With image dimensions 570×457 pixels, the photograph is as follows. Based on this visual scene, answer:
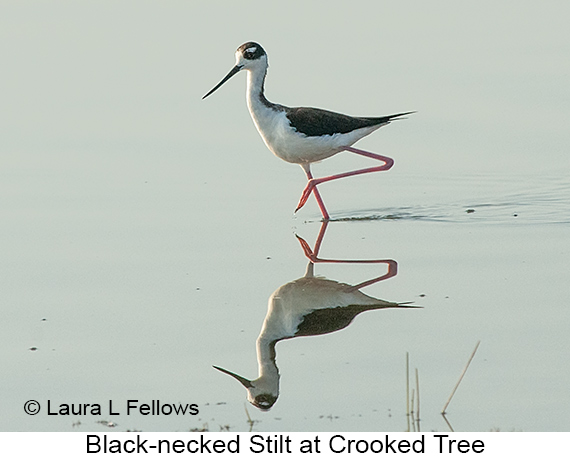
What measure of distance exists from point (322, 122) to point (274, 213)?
0.83 m

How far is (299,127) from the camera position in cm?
862

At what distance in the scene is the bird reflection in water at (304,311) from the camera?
5.46 m

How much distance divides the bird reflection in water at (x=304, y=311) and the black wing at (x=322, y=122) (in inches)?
63.1

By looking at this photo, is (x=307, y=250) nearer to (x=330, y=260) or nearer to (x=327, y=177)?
(x=330, y=260)

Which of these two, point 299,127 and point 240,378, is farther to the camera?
point 299,127

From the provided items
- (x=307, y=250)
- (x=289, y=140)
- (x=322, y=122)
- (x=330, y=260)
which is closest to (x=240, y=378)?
(x=330, y=260)

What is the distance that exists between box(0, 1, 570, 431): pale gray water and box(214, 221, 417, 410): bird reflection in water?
0.27ft

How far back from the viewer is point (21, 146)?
1001cm

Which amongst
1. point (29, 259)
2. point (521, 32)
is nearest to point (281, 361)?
point (29, 259)

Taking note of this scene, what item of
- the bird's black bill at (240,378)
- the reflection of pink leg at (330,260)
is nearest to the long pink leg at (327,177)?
the reflection of pink leg at (330,260)

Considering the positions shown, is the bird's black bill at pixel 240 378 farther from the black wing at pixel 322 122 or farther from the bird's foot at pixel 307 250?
the black wing at pixel 322 122

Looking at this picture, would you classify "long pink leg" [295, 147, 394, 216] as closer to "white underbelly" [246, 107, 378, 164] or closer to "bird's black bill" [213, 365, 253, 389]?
"white underbelly" [246, 107, 378, 164]

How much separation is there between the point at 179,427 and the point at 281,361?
0.89m
